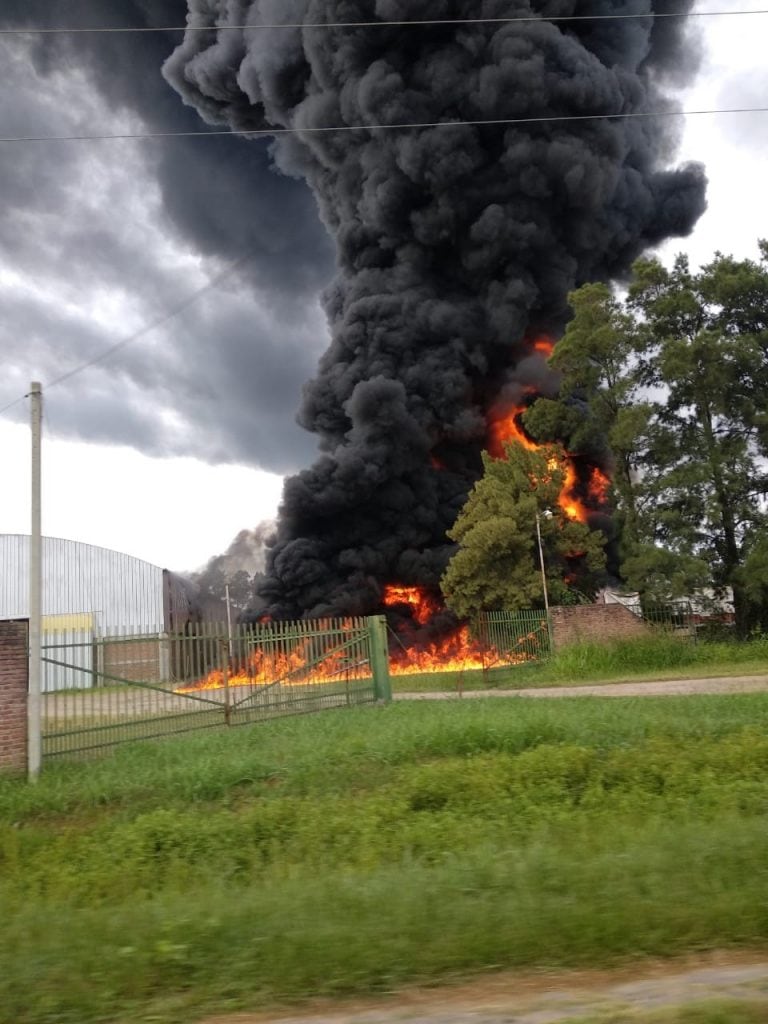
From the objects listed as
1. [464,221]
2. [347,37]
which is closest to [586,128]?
[464,221]

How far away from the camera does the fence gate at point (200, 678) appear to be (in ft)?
35.5

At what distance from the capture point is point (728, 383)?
24.8 metres

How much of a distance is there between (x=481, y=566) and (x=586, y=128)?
2642cm

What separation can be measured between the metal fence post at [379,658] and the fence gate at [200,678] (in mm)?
20

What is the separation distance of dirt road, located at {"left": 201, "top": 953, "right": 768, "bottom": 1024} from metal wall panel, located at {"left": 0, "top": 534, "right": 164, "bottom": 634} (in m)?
31.1

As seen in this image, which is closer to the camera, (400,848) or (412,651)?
(400,848)

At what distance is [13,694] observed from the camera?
996 centimetres

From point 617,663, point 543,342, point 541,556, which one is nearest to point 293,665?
point 617,663

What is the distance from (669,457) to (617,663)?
670 centimetres

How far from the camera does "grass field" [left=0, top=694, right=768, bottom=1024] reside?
337cm

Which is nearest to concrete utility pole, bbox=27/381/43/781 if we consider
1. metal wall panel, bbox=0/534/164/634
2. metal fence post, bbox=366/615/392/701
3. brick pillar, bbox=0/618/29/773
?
brick pillar, bbox=0/618/29/773

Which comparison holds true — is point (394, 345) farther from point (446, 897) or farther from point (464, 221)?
point (446, 897)

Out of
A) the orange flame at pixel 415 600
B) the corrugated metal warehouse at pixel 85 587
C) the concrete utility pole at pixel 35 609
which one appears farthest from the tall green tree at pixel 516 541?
the concrete utility pole at pixel 35 609

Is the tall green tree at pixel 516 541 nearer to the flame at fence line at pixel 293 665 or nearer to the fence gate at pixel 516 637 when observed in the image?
the fence gate at pixel 516 637
